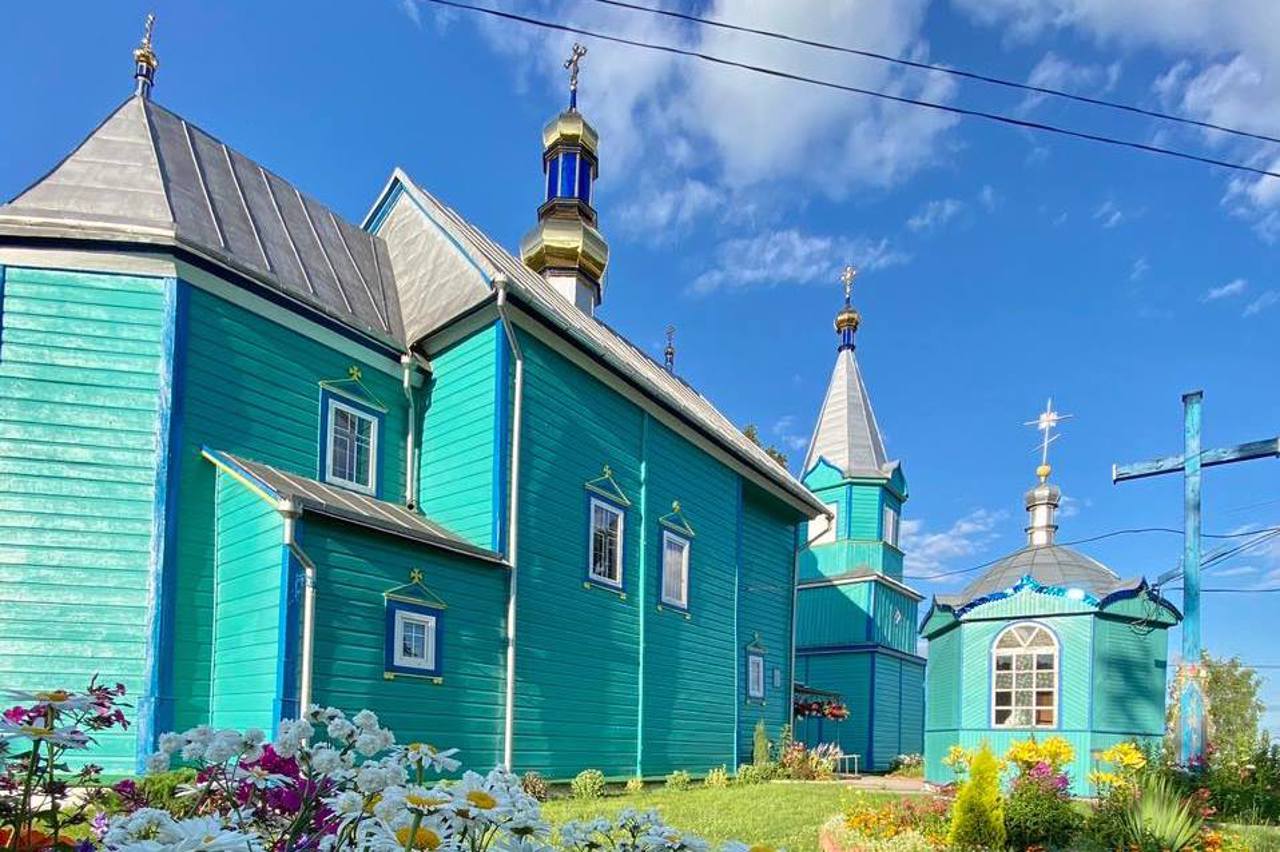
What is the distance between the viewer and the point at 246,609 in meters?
7.93

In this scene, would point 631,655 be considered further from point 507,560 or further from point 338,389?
point 338,389

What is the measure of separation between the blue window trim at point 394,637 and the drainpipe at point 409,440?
90.1 inches

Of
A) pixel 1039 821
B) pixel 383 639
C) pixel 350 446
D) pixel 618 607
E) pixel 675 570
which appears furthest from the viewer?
pixel 675 570

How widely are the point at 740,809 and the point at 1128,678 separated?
8279mm

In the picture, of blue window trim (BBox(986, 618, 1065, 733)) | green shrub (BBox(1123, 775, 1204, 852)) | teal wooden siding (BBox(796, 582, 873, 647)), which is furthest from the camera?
teal wooden siding (BBox(796, 582, 873, 647))

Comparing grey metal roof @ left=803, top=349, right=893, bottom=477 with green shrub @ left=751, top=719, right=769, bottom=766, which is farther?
grey metal roof @ left=803, top=349, right=893, bottom=477

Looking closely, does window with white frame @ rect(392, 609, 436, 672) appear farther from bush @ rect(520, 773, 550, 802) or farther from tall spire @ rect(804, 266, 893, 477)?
tall spire @ rect(804, 266, 893, 477)

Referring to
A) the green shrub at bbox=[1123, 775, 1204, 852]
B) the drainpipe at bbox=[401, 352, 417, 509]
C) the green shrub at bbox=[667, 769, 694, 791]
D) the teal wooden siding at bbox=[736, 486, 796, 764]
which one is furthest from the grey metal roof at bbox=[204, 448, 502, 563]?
the teal wooden siding at bbox=[736, 486, 796, 764]

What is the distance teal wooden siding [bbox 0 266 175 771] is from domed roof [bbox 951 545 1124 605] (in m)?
13.2

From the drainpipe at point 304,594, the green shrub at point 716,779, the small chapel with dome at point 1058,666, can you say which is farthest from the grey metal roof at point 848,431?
the drainpipe at point 304,594

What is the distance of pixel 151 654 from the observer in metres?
7.65

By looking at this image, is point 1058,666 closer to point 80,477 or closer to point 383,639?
point 383,639

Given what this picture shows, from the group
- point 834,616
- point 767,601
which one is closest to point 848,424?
point 834,616

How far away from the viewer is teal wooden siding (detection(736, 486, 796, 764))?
15.5m
